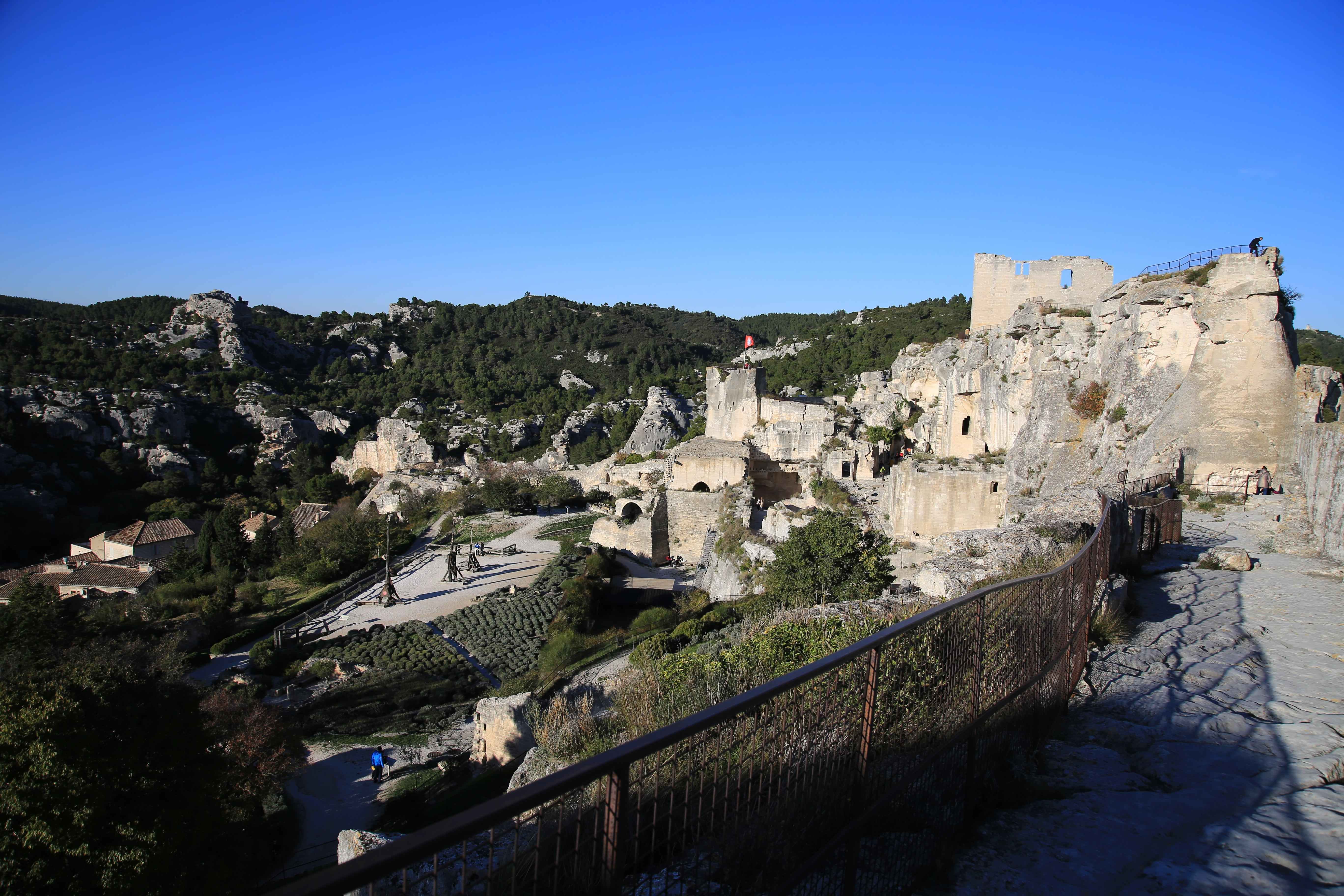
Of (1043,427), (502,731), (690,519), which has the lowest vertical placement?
(502,731)

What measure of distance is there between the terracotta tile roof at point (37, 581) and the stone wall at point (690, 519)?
74.9 feet

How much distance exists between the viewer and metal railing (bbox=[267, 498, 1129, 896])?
1.61m

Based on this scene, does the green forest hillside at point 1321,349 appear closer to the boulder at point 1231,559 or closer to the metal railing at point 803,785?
the boulder at point 1231,559

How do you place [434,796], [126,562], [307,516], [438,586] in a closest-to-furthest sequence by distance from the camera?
[434,796], [438,586], [126,562], [307,516]

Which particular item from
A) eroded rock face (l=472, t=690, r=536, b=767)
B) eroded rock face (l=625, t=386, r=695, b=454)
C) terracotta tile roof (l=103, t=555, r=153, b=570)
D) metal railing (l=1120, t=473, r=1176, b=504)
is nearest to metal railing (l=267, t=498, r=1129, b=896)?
eroded rock face (l=472, t=690, r=536, b=767)

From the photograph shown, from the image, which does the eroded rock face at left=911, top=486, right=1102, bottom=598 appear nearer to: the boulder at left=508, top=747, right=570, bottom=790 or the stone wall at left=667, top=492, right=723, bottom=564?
the boulder at left=508, top=747, right=570, bottom=790

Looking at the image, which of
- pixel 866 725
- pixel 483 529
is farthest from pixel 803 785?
pixel 483 529

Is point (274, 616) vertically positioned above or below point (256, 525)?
below

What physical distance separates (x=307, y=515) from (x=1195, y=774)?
45.3 m

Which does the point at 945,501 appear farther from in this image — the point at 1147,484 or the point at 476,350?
the point at 476,350

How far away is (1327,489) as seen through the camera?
845 cm

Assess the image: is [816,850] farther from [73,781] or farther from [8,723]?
[8,723]

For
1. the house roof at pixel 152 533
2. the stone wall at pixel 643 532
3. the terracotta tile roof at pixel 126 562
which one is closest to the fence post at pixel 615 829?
the stone wall at pixel 643 532

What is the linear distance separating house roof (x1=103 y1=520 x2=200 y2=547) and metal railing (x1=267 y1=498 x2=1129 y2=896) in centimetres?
4080
